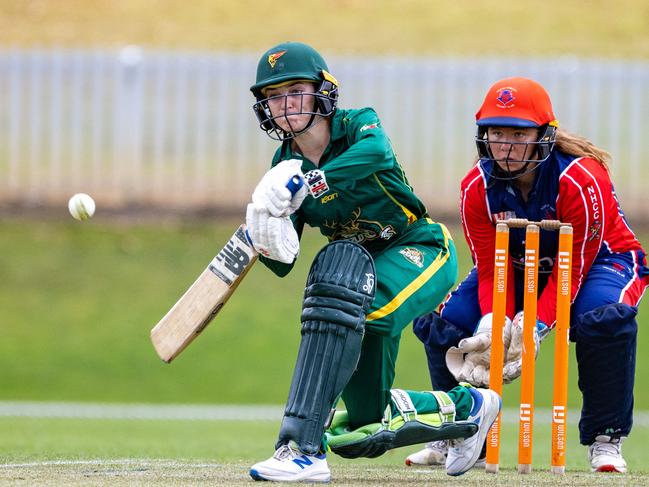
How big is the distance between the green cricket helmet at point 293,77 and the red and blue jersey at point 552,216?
2.73ft

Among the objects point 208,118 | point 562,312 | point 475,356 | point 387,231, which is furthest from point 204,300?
point 208,118

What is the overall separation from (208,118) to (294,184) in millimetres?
7929

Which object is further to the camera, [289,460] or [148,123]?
[148,123]

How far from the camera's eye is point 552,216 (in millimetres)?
4586

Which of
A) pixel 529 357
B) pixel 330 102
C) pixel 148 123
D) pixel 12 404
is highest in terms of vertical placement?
pixel 148 123

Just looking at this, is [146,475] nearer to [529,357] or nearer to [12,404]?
[529,357]

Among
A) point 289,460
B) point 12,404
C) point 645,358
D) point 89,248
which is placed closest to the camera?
point 289,460

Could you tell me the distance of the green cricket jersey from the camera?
3.91 metres

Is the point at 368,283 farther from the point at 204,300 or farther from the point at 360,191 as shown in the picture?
the point at 204,300

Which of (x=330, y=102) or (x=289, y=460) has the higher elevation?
(x=330, y=102)

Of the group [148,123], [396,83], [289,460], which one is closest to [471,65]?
[396,83]

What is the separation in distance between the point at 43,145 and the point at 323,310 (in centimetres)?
838

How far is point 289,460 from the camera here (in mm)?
3660

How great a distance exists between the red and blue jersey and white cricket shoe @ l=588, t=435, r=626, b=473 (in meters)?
0.52
